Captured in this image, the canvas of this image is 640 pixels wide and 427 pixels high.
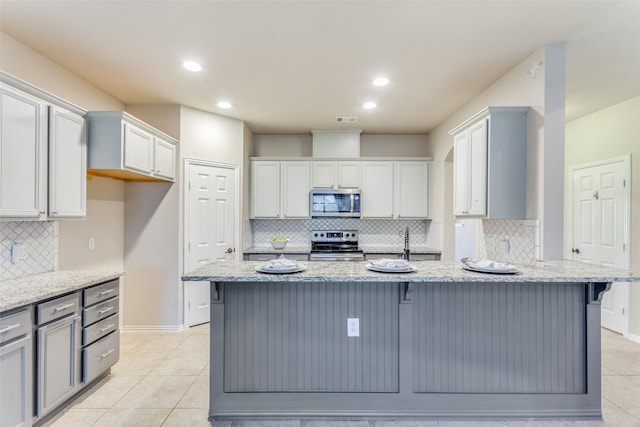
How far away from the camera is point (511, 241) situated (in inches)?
119

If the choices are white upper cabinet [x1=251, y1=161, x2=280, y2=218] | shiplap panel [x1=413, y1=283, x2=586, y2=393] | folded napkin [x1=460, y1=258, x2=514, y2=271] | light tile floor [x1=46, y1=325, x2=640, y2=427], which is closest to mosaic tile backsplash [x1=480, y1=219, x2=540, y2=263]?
shiplap panel [x1=413, y1=283, x2=586, y2=393]

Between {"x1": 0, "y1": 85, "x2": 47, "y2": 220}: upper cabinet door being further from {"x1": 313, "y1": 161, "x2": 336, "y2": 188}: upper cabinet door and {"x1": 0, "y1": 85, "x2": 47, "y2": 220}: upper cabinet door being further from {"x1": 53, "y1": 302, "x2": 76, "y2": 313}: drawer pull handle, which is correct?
{"x1": 313, "y1": 161, "x2": 336, "y2": 188}: upper cabinet door

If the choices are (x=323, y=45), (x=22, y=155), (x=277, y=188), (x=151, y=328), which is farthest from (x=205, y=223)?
(x=323, y=45)

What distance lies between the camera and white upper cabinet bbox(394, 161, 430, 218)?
5004 millimetres

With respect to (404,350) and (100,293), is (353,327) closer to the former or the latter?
(404,350)

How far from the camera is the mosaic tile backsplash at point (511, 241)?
Answer: 2.67m

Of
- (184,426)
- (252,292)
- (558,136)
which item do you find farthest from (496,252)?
(184,426)

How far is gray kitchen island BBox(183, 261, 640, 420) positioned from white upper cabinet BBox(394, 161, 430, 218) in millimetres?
2804

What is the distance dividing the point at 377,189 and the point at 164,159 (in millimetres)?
Answer: 2965

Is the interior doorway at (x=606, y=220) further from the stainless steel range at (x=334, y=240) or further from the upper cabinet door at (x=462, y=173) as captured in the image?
the stainless steel range at (x=334, y=240)

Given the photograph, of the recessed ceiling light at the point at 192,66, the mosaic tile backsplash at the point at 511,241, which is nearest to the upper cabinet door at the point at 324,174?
the mosaic tile backsplash at the point at 511,241

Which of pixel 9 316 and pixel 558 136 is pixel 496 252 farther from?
pixel 9 316

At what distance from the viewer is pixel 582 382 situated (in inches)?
87.5

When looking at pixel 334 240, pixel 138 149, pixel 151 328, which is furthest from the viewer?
pixel 334 240
